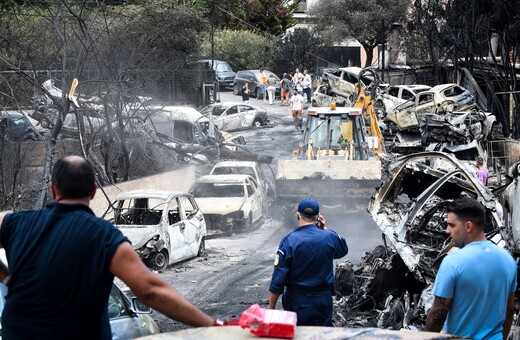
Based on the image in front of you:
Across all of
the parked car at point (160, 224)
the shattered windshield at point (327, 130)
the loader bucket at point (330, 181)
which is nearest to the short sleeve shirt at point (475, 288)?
the parked car at point (160, 224)

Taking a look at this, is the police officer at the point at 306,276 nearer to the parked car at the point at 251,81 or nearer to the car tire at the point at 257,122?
the car tire at the point at 257,122

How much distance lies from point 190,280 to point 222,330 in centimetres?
1083

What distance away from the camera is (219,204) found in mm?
19562

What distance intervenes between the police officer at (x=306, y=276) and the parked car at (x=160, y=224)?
27.0 feet

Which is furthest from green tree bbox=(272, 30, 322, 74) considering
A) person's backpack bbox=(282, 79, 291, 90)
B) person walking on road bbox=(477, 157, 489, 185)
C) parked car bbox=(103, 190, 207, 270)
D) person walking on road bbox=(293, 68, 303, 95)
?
parked car bbox=(103, 190, 207, 270)

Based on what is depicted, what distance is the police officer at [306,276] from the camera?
21.9 feet

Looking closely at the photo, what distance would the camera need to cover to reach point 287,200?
20.2 m

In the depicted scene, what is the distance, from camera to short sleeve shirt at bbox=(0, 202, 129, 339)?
11.7 ft

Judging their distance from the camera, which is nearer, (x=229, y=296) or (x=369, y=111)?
(x=229, y=296)

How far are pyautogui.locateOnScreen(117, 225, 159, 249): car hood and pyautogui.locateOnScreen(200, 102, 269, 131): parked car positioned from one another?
2046 cm

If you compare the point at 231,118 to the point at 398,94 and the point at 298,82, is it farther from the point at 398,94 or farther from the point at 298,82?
the point at 398,94

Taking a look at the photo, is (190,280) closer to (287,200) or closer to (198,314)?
(287,200)

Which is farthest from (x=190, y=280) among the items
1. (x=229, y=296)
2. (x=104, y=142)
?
(x=104, y=142)

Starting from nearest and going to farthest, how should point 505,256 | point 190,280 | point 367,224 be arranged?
point 505,256 → point 190,280 → point 367,224
